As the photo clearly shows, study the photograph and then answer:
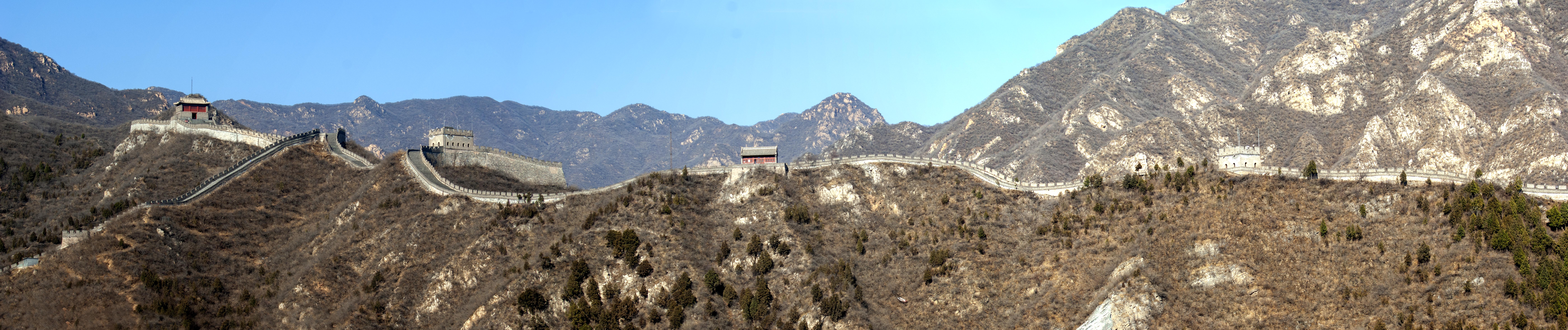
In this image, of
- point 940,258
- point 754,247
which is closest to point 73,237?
point 754,247

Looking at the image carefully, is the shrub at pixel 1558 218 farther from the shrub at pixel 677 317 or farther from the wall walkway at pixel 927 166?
the shrub at pixel 677 317

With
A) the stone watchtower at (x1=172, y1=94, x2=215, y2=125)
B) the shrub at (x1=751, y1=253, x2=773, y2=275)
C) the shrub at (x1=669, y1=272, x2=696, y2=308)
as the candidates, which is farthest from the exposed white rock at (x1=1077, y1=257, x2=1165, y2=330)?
the stone watchtower at (x1=172, y1=94, x2=215, y2=125)

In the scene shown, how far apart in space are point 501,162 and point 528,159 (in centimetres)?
487

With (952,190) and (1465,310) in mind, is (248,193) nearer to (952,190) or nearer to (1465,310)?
(952,190)

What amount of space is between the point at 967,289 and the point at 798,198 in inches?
1053

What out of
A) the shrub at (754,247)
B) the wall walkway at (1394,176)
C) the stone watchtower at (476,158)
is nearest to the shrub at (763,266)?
the shrub at (754,247)

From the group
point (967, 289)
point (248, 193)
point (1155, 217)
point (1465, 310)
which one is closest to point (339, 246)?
point (248, 193)

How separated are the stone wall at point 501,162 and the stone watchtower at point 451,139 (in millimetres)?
606

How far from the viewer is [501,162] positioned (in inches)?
6427

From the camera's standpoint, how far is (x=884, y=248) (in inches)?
5231

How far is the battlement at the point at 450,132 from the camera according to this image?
161m

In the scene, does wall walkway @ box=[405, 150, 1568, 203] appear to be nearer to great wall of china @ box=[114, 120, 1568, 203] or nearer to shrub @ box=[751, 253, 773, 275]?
great wall of china @ box=[114, 120, 1568, 203]

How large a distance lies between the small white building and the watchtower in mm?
127724

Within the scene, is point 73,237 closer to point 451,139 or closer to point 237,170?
point 237,170
